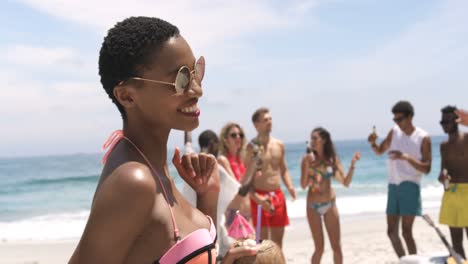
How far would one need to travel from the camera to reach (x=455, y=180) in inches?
260

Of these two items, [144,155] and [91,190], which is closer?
[144,155]

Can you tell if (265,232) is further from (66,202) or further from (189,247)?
(66,202)

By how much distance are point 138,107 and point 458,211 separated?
6.01 m

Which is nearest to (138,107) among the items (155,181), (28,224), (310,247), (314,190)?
(155,181)

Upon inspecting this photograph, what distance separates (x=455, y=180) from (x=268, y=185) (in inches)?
95.6

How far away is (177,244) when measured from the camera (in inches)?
52.4

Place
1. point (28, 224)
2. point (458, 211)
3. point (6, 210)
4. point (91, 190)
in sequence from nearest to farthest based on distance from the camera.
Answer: point (458, 211) → point (28, 224) → point (6, 210) → point (91, 190)

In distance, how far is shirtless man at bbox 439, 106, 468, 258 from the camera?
6.46 meters

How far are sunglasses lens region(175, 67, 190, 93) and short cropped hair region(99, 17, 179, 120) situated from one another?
9cm

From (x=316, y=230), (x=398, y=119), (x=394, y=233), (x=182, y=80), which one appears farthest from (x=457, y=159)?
(x=182, y=80)

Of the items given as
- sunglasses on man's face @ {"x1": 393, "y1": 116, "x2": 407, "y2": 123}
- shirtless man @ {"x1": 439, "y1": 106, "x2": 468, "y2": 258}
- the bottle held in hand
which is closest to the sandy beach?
shirtless man @ {"x1": 439, "y1": 106, "x2": 468, "y2": 258}

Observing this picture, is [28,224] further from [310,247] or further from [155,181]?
[155,181]

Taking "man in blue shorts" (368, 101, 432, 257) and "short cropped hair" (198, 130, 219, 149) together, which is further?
"man in blue shorts" (368, 101, 432, 257)

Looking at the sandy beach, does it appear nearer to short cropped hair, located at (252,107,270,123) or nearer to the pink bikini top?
short cropped hair, located at (252,107,270,123)
